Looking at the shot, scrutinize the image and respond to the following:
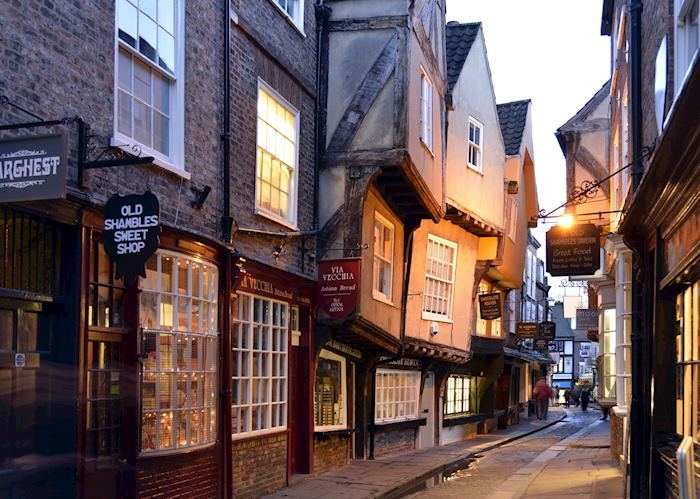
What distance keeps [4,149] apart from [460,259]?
1651 cm

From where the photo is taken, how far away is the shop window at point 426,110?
16.3 meters

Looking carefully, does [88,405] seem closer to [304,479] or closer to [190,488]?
[190,488]

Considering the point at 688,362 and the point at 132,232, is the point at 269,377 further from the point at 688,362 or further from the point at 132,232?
the point at 688,362

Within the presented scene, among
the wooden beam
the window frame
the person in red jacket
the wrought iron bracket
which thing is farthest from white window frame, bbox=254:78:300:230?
the person in red jacket

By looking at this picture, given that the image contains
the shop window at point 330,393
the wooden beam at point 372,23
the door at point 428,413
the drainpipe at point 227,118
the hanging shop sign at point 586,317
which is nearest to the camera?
the drainpipe at point 227,118

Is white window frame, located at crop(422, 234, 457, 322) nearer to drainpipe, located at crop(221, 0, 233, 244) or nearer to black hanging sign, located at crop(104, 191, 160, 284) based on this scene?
drainpipe, located at crop(221, 0, 233, 244)

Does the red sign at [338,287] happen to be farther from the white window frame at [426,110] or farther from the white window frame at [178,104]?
the white window frame at [178,104]

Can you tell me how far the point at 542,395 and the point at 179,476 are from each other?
28.4 metres

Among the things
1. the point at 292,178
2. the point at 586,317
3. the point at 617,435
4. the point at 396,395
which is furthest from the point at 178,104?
the point at 586,317

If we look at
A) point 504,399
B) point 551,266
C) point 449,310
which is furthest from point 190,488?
point 504,399

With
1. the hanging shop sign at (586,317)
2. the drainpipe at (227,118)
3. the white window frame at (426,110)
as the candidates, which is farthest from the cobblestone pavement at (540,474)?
the white window frame at (426,110)

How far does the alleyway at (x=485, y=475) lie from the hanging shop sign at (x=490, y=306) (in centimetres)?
353

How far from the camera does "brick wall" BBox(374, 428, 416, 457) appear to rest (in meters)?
18.5

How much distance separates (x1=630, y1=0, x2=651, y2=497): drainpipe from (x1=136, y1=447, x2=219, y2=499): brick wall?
5118 mm
